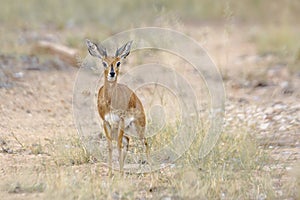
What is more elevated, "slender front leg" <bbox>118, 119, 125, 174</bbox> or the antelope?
the antelope

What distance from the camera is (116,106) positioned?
5.05 meters

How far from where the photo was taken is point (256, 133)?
645cm

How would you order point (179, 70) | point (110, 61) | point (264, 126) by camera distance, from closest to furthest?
1. point (110, 61)
2. point (264, 126)
3. point (179, 70)

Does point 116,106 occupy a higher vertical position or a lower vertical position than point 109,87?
lower

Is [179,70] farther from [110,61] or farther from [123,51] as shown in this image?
[110,61]

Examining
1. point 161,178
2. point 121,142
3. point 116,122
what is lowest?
point 161,178

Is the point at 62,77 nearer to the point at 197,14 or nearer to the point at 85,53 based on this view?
the point at 85,53

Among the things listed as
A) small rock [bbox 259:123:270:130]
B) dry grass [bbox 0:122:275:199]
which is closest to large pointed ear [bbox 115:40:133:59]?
dry grass [bbox 0:122:275:199]

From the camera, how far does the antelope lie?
4.98m

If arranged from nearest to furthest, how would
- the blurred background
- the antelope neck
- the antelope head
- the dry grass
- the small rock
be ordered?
the dry grass < the blurred background < the antelope head < the antelope neck < the small rock

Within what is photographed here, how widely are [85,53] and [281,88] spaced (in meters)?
2.86

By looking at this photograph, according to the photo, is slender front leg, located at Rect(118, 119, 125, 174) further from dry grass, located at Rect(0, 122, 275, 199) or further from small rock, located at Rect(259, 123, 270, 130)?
small rock, located at Rect(259, 123, 270, 130)

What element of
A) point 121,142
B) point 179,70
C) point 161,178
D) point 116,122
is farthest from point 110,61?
point 179,70

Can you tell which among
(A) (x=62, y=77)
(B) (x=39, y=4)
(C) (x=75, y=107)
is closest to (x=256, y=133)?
(C) (x=75, y=107)
